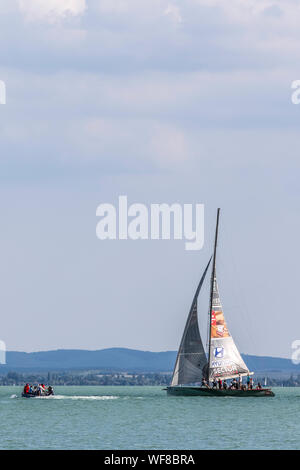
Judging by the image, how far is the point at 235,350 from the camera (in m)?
149

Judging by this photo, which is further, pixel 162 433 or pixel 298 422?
pixel 298 422

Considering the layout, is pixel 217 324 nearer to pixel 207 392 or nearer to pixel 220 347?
pixel 220 347

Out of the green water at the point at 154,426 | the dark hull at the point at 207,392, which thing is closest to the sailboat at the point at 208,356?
the dark hull at the point at 207,392

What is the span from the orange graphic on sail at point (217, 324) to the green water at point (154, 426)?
27.7 ft

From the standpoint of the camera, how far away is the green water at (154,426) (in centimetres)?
8762

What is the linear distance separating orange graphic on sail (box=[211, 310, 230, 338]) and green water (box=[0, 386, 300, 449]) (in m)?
8.44

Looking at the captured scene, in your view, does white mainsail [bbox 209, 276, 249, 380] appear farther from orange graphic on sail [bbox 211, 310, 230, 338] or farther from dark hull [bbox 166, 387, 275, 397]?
dark hull [bbox 166, 387, 275, 397]

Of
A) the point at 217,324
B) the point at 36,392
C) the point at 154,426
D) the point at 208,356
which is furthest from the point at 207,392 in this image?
the point at 154,426

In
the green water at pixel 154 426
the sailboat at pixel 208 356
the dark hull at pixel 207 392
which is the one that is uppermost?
the sailboat at pixel 208 356

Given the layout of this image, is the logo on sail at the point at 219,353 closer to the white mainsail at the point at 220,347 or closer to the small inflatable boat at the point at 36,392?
the white mainsail at the point at 220,347
